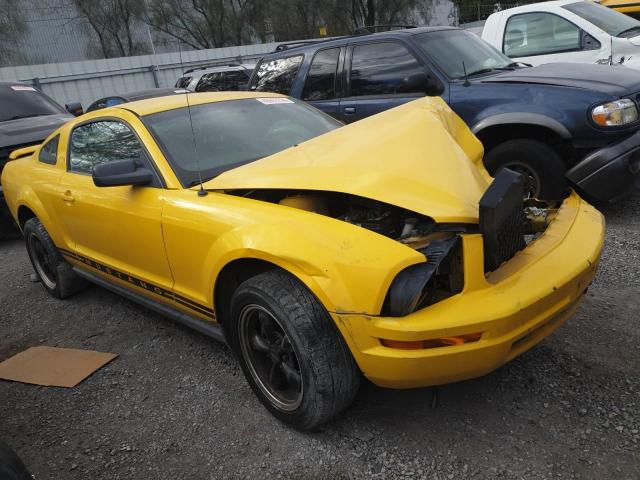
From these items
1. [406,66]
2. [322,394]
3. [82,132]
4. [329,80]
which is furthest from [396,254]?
[329,80]

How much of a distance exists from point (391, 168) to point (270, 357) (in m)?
1.08

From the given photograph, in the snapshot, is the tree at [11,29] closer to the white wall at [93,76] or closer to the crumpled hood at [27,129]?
the white wall at [93,76]

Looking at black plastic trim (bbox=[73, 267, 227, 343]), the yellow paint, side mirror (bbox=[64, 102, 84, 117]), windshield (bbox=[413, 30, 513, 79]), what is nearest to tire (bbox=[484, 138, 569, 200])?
windshield (bbox=[413, 30, 513, 79])

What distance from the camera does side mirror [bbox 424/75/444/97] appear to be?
4930mm

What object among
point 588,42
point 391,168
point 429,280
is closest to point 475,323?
point 429,280

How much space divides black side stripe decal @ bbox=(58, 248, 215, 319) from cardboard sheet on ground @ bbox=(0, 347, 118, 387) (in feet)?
1.73

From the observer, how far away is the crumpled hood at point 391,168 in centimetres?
227

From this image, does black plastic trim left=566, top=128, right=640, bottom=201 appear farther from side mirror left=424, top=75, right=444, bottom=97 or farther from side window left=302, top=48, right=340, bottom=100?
side window left=302, top=48, right=340, bottom=100

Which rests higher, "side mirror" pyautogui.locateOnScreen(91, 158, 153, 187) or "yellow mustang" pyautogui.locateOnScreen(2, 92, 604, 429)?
"side mirror" pyautogui.locateOnScreen(91, 158, 153, 187)

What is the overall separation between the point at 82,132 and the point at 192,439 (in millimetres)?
2491

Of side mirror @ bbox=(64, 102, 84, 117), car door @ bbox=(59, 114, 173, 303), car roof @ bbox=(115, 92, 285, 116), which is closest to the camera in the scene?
car door @ bbox=(59, 114, 173, 303)

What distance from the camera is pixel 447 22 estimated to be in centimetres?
3169

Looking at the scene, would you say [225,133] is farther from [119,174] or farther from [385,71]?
[385,71]

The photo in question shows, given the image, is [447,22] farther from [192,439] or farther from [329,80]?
[192,439]
